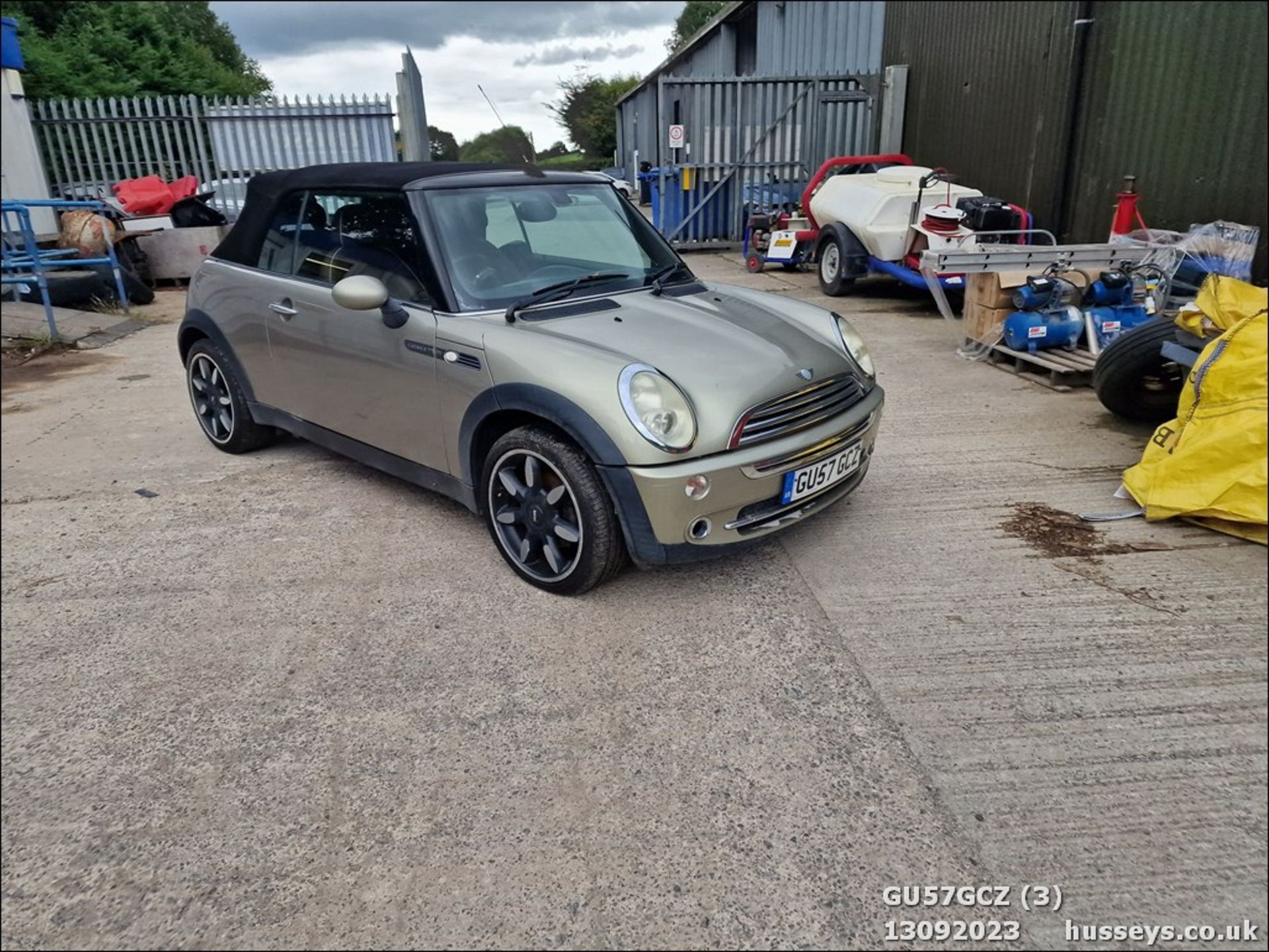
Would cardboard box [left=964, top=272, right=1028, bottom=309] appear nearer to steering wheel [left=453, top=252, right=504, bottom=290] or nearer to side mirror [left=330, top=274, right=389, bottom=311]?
steering wheel [left=453, top=252, right=504, bottom=290]

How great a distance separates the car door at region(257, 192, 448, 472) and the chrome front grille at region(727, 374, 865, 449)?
1.30 metres

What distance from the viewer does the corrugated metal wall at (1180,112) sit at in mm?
1304

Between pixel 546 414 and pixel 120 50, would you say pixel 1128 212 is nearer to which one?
pixel 546 414

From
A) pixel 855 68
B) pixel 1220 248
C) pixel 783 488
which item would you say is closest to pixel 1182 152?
pixel 1220 248

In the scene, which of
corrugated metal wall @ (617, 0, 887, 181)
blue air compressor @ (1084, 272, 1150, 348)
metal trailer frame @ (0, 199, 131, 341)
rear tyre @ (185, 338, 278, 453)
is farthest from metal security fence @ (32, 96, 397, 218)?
blue air compressor @ (1084, 272, 1150, 348)

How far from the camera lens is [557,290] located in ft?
11.8

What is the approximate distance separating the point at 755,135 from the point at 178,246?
350 inches

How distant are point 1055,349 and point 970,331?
2.66 ft

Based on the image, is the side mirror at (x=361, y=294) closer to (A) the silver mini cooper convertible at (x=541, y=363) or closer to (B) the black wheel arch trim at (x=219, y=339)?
(A) the silver mini cooper convertible at (x=541, y=363)

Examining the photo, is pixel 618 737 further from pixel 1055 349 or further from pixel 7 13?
pixel 7 13

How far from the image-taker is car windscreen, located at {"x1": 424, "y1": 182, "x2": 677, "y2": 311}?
3551 mm

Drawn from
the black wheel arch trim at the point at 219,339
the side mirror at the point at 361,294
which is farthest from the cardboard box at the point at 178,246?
the side mirror at the point at 361,294

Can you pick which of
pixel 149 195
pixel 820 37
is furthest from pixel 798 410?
pixel 820 37

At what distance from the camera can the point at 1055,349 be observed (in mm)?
6258
